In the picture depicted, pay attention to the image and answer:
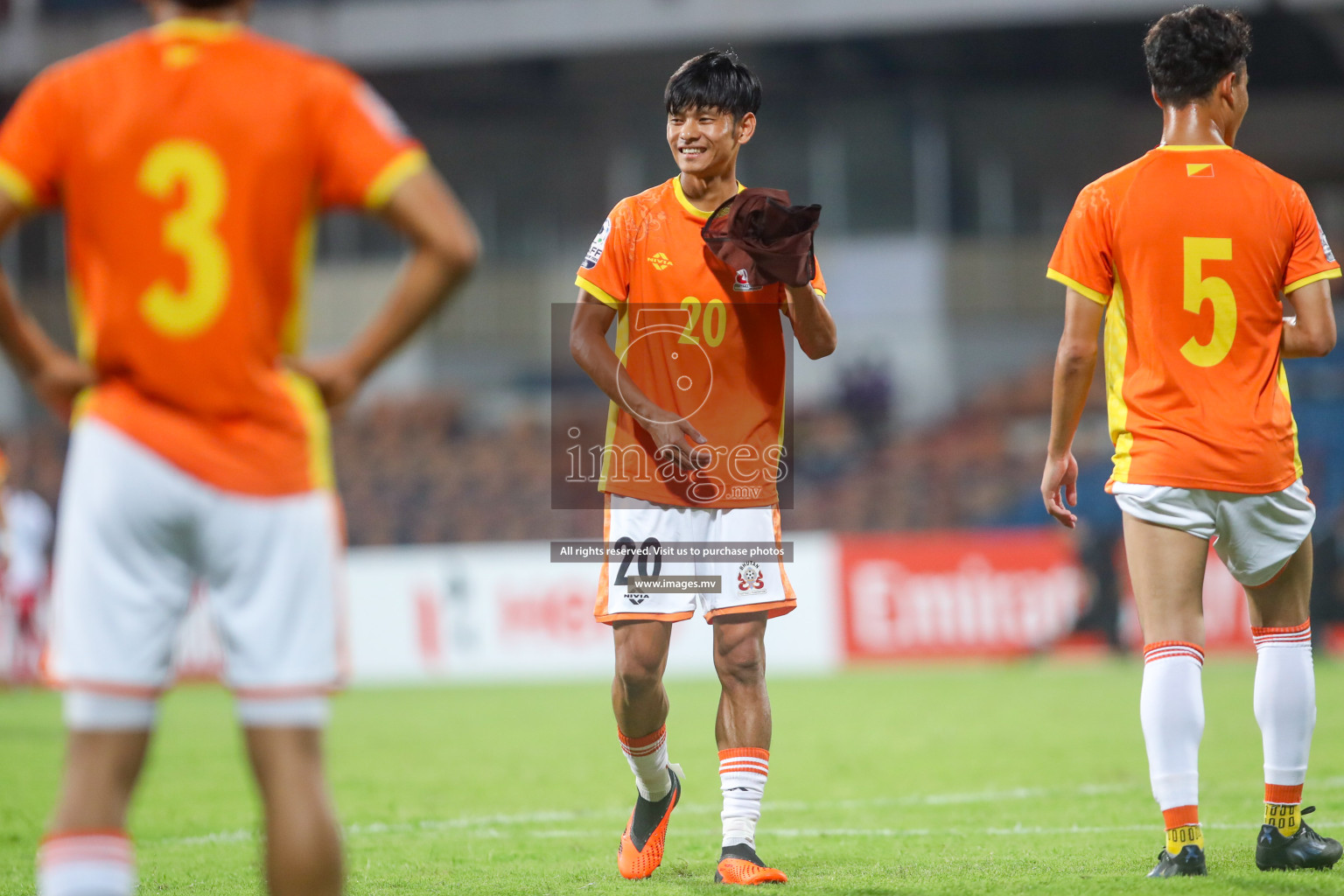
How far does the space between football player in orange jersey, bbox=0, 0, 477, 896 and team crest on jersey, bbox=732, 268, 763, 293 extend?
208cm

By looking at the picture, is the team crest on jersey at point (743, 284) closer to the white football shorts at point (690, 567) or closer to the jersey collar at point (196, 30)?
the white football shorts at point (690, 567)

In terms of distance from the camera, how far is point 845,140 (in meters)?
27.2

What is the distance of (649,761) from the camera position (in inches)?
193

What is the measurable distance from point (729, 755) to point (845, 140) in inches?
932

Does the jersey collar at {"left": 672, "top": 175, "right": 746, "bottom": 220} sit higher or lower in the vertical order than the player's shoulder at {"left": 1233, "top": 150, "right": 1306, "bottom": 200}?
higher

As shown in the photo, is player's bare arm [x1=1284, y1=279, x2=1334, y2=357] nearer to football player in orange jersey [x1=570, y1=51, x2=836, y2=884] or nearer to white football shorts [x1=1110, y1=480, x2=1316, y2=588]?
white football shorts [x1=1110, y1=480, x2=1316, y2=588]

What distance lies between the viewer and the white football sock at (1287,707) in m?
4.37

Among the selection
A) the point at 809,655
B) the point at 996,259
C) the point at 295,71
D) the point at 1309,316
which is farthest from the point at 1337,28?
the point at 295,71

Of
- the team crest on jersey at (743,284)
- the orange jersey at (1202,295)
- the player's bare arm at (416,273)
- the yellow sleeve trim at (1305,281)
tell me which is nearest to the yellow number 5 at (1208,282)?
the orange jersey at (1202,295)

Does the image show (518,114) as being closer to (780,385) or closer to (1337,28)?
(1337,28)

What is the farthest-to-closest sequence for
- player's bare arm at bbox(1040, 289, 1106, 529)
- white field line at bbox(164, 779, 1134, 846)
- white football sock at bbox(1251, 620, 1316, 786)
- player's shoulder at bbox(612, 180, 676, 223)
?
white field line at bbox(164, 779, 1134, 846)
player's shoulder at bbox(612, 180, 676, 223)
white football sock at bbox(1251, 620, 1316, 786)
player's bare arm at bbox(1040, 289, 1106, 529)

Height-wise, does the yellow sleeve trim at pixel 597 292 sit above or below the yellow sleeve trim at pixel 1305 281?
above

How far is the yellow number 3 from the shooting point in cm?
271

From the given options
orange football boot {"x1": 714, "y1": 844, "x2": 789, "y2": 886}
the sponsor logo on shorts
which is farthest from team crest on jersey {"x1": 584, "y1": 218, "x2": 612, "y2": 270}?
orange football boot {"x1": 714, "y1": 844, "x2": 789, "y2": 886}
